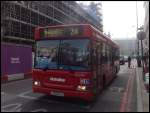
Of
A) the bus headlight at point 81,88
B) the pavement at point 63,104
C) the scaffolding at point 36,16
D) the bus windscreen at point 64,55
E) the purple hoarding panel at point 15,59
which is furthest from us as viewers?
the scaffolding at point 36,16

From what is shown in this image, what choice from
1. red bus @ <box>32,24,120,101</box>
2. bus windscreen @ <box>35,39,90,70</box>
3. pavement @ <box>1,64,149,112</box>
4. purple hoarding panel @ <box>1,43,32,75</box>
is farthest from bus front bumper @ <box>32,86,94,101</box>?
purple hoarding panel @ <box>1,43,32,75</box>

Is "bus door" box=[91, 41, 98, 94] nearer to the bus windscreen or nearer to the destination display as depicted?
the bus windscreen

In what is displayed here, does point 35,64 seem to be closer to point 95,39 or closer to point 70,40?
point 70,40

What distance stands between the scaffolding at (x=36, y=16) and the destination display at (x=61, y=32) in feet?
79.1

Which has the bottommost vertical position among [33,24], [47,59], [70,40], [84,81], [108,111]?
[108,111]

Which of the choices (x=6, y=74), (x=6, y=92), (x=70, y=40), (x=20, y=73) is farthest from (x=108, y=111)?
(x=20, y=73)

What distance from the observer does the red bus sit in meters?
9.66

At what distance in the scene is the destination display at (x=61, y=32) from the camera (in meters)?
10.0

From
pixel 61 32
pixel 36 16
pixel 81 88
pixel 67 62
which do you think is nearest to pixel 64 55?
pixel 67 62

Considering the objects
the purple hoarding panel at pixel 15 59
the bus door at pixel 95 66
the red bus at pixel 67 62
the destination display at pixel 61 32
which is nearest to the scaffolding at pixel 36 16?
the purple hoarding panel at pixel 15 59

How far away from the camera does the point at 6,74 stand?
16984mm

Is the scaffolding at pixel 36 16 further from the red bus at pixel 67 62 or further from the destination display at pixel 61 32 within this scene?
the red bus at pixel 67 62

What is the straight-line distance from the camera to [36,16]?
44.1 m

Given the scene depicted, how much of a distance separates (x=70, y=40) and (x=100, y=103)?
249 cm
